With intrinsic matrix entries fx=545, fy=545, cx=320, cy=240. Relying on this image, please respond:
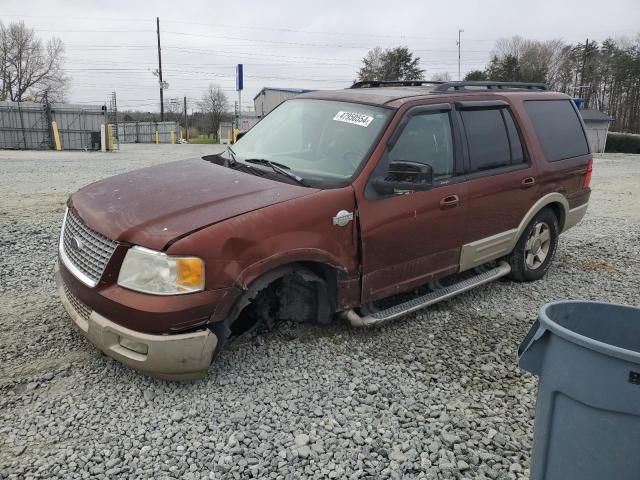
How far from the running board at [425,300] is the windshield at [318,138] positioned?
1.04m

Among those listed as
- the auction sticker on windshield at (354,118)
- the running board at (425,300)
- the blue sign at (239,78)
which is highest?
the blue sign at (239,78)

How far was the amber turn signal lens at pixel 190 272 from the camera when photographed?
9.98 ft

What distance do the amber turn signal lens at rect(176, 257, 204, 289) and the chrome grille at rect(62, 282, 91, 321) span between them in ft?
2.39

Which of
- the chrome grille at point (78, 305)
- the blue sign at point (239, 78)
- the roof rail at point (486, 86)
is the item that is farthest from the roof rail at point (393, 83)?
the blue sign at point (239, 78)

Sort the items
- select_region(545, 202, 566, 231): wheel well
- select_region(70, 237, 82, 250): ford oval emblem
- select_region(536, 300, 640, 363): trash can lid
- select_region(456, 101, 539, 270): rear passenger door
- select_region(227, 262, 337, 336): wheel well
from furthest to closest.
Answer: select_region(545, 202, 566, 231): wheel well < select_region(456, 101, 539, 270): rear passenger door < select_region(227, 262, 337, 336): wheel well < select_region(70, 237, 82, 250): ford oval emblem < select_region(536, 300, 640, 363): trash can lid

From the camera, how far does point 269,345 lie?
3.92 meters

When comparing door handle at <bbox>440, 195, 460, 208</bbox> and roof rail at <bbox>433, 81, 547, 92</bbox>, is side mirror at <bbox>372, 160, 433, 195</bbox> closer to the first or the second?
door handle at <bbox>440, 195, 460, 208</bbox>

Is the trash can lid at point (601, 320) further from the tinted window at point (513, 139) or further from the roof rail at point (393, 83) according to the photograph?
the roof rail at point (393, 83)

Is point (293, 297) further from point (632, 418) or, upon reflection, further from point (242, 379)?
point (632, 418)

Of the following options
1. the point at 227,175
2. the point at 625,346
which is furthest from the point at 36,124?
the point at 625,346

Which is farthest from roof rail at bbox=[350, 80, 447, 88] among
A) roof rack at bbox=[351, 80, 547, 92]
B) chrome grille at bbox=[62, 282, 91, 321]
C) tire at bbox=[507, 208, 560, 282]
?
chrome grille at bbox=[62, 282, 91, 321]

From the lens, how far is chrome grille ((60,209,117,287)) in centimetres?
324

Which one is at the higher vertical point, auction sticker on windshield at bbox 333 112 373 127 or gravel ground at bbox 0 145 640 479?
auction sticker on windshield at bbox 333 112 373 127

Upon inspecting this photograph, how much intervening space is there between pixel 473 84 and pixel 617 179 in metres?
14.5
